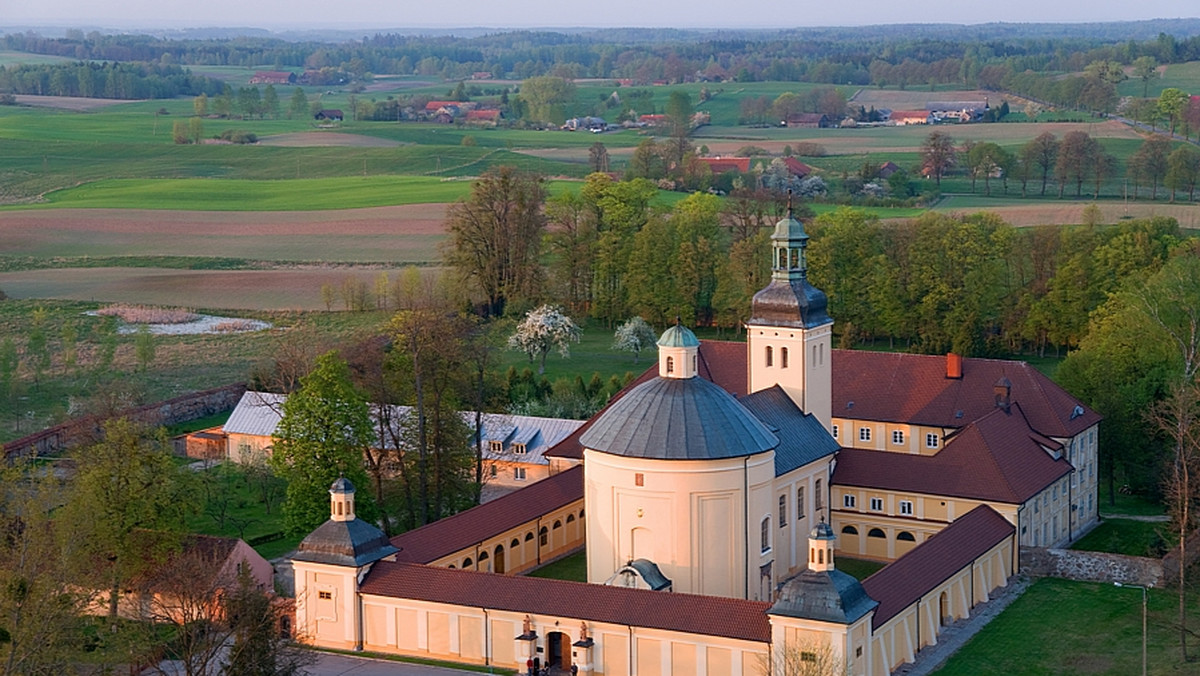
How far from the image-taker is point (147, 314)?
270 ft

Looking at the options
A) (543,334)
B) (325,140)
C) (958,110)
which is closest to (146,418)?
(543,334)

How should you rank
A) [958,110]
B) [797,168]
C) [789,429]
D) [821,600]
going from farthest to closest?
1. [958,110]
2. [797,168]
3. [789,429]
4. [821,600]

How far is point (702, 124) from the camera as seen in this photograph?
155875 mm

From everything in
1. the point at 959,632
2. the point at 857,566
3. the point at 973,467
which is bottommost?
the point at 857,566

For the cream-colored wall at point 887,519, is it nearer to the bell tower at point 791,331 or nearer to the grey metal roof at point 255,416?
the bell tower at point 791,331

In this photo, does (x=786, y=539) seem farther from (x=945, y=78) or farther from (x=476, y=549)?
(x=945, y=78)

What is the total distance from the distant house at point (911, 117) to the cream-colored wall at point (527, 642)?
112984mm

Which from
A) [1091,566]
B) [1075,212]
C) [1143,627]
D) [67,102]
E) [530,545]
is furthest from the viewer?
[67,102]

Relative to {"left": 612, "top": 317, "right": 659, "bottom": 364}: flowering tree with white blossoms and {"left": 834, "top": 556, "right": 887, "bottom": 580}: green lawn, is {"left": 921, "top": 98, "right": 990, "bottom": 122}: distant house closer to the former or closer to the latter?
{"left": 612, "top": 317, "right": 659, "bottom": 364}: flowering tree with white blossoms

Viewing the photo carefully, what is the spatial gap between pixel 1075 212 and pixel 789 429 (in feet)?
178

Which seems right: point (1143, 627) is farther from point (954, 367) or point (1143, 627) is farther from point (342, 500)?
point (342, 500)

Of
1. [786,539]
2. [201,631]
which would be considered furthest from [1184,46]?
[201,631]

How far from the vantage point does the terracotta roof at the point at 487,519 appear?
4388 cm

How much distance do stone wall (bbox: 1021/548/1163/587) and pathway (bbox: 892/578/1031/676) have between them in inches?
26.6
